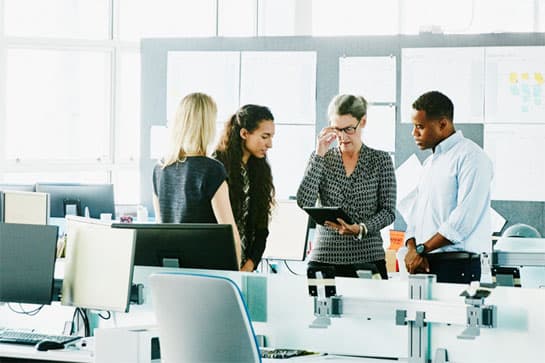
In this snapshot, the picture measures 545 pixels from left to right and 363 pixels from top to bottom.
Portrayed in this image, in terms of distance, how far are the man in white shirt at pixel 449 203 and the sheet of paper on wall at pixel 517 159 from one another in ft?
8.14

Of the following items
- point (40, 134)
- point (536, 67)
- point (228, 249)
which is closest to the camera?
point (228, 249)

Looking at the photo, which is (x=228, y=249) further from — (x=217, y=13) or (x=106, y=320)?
(x=217, y=13)

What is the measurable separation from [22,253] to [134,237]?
0.70 metres

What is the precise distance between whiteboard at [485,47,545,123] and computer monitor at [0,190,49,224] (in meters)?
2.95

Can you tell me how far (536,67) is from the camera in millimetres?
6742

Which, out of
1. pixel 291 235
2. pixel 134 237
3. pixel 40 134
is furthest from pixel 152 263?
pixel 40 134

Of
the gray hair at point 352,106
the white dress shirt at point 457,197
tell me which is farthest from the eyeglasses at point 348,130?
the white dress shirt at point 457,197

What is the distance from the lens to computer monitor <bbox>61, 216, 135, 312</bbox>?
395 centimetres

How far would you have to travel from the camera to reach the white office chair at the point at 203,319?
3104 millimetres

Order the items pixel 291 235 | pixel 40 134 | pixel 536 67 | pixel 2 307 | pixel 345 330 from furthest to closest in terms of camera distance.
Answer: pixel 40 134, pixel 536 67, pixel 291 235, pixel 2 307, pixel 345 330

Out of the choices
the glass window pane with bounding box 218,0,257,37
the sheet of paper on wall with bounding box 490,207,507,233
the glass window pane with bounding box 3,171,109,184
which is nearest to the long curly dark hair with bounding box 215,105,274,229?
the sheet of paper on wall with bounding box 490,207,507,233

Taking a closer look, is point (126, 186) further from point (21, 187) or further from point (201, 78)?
point (21, 187)

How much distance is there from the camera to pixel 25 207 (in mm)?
5738

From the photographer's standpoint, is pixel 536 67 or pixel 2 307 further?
pixel 536 67
